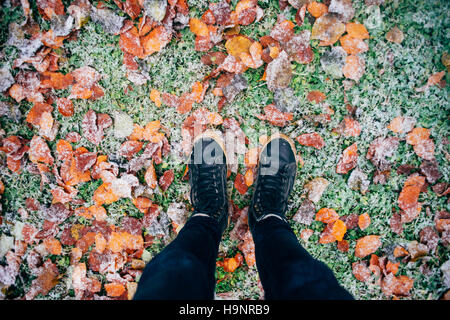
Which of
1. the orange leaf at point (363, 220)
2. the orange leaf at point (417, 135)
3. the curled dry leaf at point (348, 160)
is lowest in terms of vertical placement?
the orange leaf at point (363, 220)

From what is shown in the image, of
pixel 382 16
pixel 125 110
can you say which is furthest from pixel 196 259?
pixel 382 16

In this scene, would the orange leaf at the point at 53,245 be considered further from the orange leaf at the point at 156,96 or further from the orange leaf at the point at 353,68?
the orange leaf at the point at 353,68

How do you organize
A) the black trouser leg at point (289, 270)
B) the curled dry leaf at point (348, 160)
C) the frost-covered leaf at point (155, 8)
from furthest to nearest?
1. the curled dry leaf at point (348, 160)
2. the frost-covered leaf at point (155, 8)
3. the black trouser leg at point (289, 270)

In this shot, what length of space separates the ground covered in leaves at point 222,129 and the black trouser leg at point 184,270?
1.31ft

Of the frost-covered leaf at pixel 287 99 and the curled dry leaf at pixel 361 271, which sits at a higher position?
the frost-covered leaf at pixel 287 99

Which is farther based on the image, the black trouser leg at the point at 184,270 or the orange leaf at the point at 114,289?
the orange leaf at the point at 114,289

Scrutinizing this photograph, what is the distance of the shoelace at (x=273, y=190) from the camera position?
1686mm

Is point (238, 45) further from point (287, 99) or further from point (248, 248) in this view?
point (248, 248)

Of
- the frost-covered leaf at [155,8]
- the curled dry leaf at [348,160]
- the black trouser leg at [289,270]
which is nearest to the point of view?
the black trouser leg at [289,270]

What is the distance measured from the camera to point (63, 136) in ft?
5.72

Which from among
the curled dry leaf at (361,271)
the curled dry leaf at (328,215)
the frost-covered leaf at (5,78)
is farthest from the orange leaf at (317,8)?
the frost-covered leaf at (5,78)

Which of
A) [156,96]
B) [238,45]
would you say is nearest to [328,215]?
[238,45]

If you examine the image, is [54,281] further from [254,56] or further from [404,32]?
[404,32]

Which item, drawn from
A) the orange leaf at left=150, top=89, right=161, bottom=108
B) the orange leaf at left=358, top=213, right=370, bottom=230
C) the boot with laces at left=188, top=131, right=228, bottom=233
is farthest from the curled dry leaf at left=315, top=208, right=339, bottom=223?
the orange leaf at left=150, top=89, right=161, bottom=108
